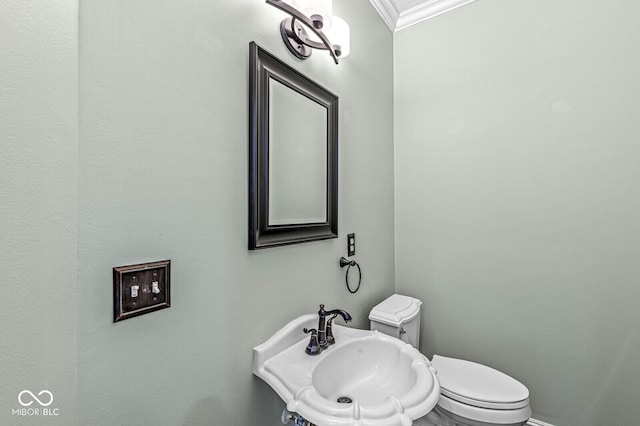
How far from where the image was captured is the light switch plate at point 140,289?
24.9 inches

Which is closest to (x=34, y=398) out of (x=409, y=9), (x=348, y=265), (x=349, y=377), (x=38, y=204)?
(x=38, y=204)

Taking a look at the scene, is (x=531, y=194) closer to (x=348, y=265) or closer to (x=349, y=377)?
(x=348, y=265)

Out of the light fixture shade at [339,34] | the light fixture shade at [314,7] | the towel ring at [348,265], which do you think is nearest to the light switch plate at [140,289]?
the towel ring at [348,265]

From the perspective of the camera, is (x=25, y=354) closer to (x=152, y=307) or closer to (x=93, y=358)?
(x=93, y=358)

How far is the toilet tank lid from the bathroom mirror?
545 millimetres

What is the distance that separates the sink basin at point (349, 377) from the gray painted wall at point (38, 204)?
1.67 ft

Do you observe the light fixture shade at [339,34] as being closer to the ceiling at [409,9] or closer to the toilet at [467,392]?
the ceiling at [409,9]

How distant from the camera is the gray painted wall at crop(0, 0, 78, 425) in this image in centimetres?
49

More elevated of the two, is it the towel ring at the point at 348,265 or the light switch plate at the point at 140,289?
the light switch plate at the point at 140,289

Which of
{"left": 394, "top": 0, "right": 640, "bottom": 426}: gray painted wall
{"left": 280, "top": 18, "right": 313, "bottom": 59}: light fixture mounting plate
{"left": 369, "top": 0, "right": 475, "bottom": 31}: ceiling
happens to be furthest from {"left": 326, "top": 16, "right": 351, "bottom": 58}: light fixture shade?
{"left": 394, "top": 0, "right": 640, "bottom": 426}: gray painted wall

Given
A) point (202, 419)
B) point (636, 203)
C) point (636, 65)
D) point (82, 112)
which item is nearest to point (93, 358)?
point (202, 419)

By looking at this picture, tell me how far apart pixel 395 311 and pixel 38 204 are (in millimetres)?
1483

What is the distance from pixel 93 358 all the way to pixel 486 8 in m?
2.36

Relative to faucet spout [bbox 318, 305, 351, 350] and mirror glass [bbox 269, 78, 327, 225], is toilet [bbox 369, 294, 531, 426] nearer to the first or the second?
faucet spout [bbox 318, 305, 351, 350]
